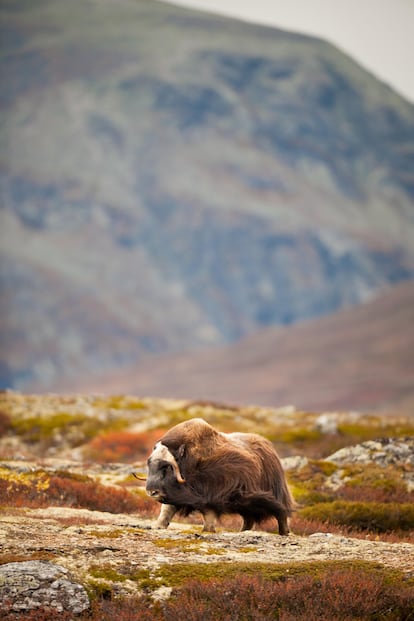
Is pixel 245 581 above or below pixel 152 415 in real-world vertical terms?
below

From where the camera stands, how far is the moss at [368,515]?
18969 millimetres

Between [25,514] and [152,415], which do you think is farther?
[152,415]

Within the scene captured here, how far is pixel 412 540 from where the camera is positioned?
54.0 ft

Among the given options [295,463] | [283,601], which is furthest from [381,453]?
[283,601]

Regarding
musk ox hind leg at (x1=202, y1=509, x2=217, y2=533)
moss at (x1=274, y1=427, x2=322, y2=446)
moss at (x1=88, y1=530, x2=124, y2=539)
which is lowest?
moss at (x1=88, y1=530, x2=124, y2=539)

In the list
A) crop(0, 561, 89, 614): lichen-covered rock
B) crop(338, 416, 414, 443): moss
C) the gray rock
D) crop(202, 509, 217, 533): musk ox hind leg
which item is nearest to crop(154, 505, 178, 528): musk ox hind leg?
crop(202, 509, 217, 533): musk ox hind leg

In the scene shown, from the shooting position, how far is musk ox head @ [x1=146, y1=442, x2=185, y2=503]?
14453 mm

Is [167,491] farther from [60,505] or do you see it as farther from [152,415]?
[152,415]

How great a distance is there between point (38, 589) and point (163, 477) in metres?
4.16

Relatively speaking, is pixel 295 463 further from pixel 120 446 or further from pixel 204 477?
pixel 120 446

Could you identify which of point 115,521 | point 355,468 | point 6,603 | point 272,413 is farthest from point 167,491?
point 272,413

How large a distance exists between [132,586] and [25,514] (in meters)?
4.20

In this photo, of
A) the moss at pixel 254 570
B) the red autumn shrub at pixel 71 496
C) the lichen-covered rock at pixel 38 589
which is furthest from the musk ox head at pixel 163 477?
the lichen-covered rock at pixel 38 589

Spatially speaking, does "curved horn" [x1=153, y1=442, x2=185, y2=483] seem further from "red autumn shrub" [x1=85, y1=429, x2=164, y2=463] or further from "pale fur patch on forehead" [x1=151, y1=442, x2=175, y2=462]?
"red autumn shrub" [x1=85, y1=429, x2=164, y2=463]
